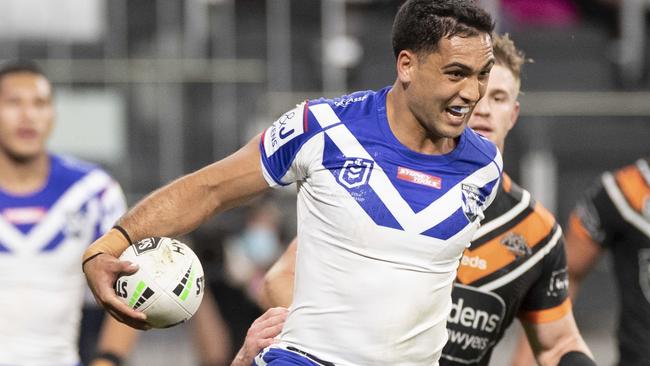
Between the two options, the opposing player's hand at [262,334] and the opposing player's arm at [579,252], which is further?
the opposing player's arm at [579,252]

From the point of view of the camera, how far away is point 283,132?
13.6ft

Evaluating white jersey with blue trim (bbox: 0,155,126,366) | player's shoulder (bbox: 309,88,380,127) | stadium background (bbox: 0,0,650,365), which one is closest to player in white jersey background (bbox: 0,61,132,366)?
white jersey with blue trim (bbox: 0,155,126,366)

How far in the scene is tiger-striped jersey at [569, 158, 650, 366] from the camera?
5.82 m

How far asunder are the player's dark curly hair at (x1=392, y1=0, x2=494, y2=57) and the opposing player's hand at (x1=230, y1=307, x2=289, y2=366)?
3.06 ft

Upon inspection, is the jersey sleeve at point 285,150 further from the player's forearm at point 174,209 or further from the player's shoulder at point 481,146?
the player's shoulder at point 481,146

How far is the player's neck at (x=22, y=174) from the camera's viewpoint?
6590 mm

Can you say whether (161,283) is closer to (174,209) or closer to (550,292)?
(174,209)

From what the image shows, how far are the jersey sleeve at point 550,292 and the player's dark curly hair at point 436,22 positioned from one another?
1178mm

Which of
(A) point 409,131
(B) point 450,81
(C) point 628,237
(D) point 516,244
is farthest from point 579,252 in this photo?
(B) point 450,81

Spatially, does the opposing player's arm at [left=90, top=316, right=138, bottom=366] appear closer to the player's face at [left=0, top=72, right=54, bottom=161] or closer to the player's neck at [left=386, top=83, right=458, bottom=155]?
the player's face at [left=0, top=72, right=54, bottom=161]

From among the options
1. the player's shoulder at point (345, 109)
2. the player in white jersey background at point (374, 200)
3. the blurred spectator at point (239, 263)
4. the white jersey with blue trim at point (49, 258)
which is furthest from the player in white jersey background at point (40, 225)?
the player's shoulder at point (345, 109)

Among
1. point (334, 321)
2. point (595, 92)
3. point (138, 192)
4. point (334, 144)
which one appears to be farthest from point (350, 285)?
point (595, 92)

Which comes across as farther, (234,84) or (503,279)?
(234,84)

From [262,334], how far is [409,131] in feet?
2.60
